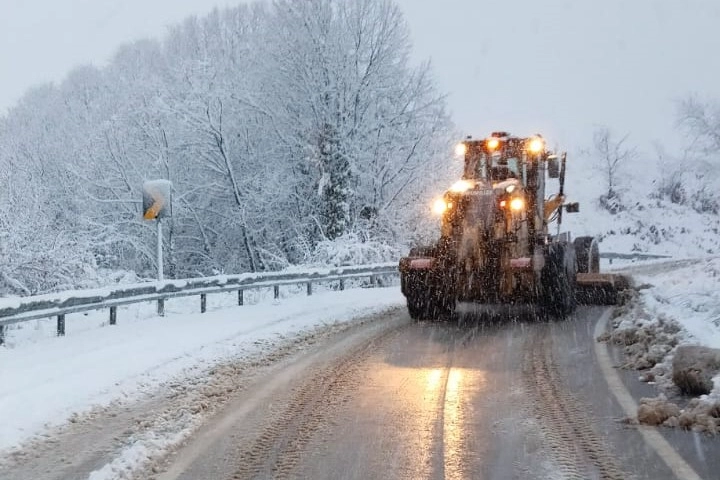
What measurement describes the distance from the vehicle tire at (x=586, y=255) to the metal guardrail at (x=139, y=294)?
5766 millimetres

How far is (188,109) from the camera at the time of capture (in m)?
25.2

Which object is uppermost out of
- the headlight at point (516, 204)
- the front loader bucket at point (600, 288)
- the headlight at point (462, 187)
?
the headlight at point (462, 187)

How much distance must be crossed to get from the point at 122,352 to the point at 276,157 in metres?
16.6

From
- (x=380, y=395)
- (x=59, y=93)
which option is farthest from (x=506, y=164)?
(x=59, y=93)

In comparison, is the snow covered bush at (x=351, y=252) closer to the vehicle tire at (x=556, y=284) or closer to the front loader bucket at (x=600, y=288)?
the front loader bucket at (x=600, y=288)

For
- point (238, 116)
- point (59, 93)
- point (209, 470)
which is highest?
point (59, 93)

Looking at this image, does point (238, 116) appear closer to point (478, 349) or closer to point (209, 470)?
point (478, 349)

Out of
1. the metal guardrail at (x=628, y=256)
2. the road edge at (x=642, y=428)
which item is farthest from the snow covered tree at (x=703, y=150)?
the road edge at (x=642, y=428)

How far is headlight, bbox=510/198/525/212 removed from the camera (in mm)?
13227

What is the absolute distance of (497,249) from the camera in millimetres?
12820

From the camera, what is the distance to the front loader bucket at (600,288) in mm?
15594

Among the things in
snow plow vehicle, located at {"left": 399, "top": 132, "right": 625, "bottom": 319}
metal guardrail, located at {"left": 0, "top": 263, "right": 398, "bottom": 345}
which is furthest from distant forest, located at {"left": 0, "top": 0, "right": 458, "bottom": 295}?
snow plow vehicle, located at {"left": 399, "top": 132, "right": 625, "bottom": 319}

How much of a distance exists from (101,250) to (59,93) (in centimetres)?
1896

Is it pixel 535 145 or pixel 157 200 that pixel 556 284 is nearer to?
pixel 535 145
